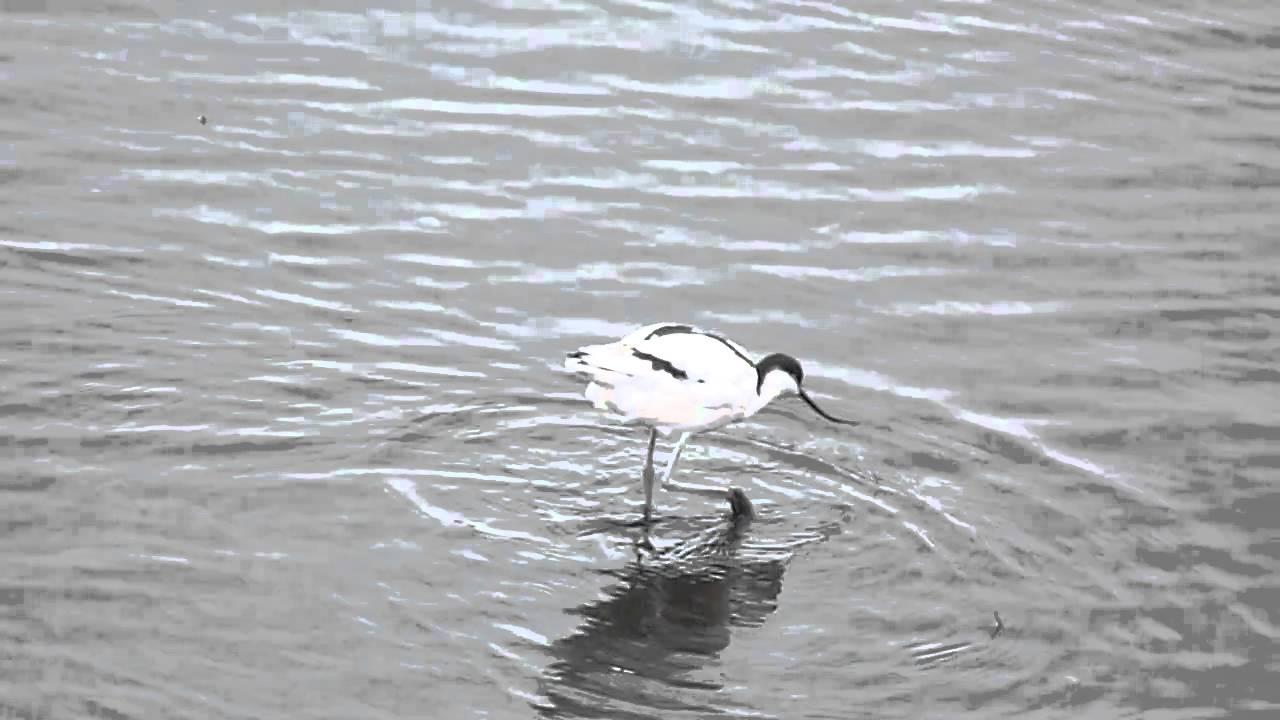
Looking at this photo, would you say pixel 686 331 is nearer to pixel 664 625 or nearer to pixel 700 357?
pixel 700 357

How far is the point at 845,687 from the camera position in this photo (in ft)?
29.0

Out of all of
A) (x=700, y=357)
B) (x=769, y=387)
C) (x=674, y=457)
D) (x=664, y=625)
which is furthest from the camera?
(x=769, y=387)

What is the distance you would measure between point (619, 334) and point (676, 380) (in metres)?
2.15

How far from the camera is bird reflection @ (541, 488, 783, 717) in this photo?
Result: 28.3ft

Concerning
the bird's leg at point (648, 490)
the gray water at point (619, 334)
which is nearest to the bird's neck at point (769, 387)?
the gray water at point (619, 334)

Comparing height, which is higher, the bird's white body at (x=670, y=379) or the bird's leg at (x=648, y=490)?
the bird's white body at (x=670, y=379)

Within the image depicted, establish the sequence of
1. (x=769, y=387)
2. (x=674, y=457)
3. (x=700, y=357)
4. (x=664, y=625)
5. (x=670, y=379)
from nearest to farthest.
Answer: (x=664, y=625) < (x=670, y=379) < (x=700, y=357) < (x=674, y=457) < (x=769, y=387)

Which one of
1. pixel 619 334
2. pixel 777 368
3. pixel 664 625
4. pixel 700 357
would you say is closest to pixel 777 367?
pixel 777 368

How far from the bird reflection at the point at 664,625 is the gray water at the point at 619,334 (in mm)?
25

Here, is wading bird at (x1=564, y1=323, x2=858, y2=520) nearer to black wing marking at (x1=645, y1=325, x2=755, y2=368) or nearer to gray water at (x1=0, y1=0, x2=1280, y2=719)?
black wing marking at (x1=645, y1=325, x2=755, y2=368)

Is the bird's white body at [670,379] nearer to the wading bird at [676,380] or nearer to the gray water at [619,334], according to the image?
the wading bird at [676,380]

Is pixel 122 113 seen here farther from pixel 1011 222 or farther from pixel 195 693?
pixel 195 693

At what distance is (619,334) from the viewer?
1215 centimetres

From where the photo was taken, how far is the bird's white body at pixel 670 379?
10.0 meters
